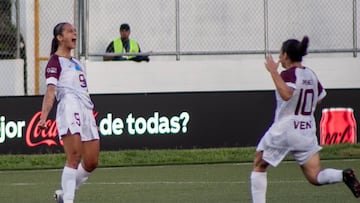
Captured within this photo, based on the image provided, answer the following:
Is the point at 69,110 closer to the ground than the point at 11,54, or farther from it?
closer to the ground

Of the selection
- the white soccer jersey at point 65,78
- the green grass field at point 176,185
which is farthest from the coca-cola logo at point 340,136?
the white soccer jersey at point 65,78

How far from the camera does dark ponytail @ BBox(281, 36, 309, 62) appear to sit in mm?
11430

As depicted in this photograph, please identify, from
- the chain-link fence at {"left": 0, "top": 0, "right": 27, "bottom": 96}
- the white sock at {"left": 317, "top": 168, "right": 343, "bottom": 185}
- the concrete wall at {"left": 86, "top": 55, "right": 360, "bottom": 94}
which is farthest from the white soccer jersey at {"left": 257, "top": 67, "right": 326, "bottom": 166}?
the chain-link fence at {"left": 0, "top": 0, "right": 27, "bottom": 96}

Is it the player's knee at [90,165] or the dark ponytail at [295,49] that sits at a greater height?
the dark ponytail at [295,49]

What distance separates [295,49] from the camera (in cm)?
1146

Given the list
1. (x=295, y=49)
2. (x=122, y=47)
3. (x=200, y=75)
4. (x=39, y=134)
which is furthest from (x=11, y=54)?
(x=295, y=49)

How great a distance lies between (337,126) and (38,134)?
532cm

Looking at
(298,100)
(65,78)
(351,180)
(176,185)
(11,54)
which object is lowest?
(176,185)

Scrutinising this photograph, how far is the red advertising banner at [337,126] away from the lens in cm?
2153

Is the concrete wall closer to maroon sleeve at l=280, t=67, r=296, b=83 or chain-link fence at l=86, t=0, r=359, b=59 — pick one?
chain-link fence at l=86, t=0, r=359, b=59

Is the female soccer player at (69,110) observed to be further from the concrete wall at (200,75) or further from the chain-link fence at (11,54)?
the chain-link fence at (11,54)

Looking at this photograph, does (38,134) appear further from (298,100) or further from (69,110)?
(298,100)

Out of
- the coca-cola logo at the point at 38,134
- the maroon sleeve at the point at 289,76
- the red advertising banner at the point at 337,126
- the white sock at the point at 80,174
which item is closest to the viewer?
the maroon sleeve at the point at 289,76

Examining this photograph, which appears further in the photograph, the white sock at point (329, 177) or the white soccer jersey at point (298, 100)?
the white sock at point (329, 177)
